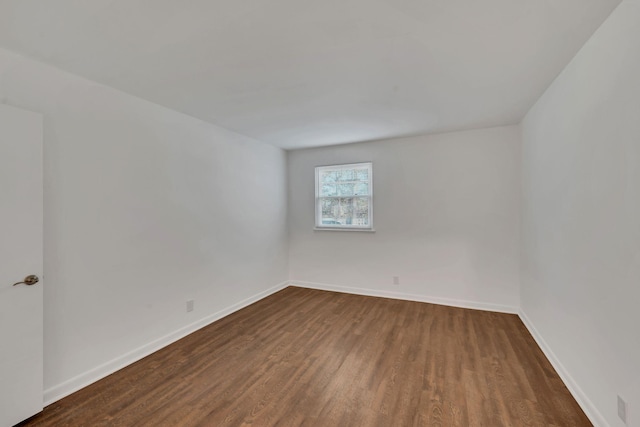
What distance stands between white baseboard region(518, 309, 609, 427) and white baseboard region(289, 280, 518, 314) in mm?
716

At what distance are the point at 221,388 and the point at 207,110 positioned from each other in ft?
8.86

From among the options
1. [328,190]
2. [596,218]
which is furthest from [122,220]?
[596,218]

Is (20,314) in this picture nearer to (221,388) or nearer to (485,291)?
(221,388)

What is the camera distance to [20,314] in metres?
1.81

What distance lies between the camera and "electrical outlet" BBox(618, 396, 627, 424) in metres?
1.44

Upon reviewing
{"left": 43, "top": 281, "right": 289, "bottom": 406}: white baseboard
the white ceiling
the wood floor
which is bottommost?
the wood floor

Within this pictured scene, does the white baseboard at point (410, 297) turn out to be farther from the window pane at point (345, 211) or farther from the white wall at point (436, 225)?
the window pane at point (345, 211)

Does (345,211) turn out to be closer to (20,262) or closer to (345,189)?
(345,189)

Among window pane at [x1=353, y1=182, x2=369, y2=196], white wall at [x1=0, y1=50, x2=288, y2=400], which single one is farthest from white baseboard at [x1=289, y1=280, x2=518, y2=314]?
window pane at [x1=353, y1=182, x2=369, y2=196]

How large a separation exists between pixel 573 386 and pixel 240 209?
386 cm

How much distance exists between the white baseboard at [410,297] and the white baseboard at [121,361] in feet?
5.18

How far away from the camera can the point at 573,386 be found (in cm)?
202

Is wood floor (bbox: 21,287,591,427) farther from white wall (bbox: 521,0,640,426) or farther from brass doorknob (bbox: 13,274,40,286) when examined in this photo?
brass doorknob (bbox: 13,274,40,286)

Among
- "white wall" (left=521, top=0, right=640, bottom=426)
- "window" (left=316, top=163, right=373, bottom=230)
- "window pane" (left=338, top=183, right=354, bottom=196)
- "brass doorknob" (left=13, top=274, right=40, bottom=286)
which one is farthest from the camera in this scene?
"window pane" (left=338, top=183, right=354, bottom=196)
